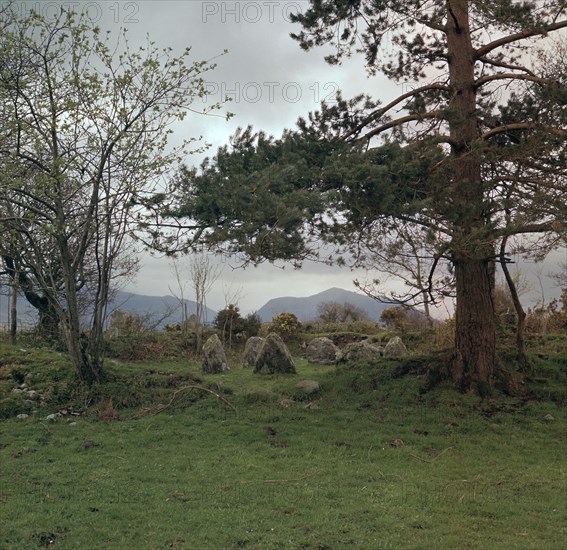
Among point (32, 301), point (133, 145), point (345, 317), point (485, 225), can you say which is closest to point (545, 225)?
point (485, 225)

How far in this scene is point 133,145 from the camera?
11.8 m

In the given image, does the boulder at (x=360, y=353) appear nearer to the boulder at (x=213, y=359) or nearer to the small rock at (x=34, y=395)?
the boulder at (x=213, y=359)

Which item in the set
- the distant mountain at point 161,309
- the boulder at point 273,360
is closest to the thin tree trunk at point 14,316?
the distant mountain at point 161,309

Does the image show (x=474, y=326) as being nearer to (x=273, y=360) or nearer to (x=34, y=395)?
(x=273, y=360)

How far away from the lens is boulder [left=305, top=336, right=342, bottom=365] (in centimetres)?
1781

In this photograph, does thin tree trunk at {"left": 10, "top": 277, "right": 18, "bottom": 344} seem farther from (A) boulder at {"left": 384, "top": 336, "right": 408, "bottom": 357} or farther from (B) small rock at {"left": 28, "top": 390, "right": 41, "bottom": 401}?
(A) boulder at {"left": 384, "top": 336, "right": 408, "bottom": 357}

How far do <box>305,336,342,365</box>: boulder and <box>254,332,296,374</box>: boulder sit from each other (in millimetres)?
2917

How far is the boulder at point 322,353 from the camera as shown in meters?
17.8

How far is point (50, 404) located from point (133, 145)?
5351 mm

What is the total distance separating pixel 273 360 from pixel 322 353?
11.2 feet

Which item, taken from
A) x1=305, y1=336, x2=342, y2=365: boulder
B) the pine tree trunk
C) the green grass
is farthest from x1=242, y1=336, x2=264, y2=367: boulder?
the pine tree trunk

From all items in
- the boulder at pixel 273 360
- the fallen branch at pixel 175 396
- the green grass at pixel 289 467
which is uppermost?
the boulder at pixel 273 360

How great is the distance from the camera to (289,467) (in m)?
7.71

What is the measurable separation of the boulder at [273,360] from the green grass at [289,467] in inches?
86.2
